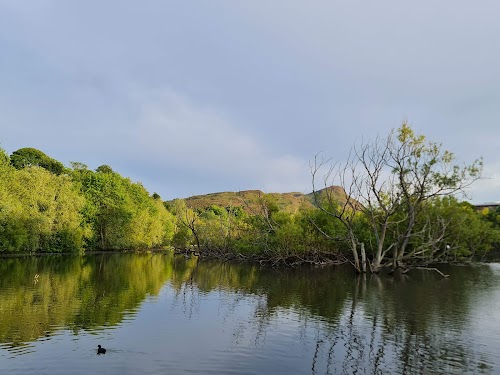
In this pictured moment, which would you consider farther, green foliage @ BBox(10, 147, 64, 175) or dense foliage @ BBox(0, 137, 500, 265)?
green foliage @ BBox(10, 147, 64, 175)

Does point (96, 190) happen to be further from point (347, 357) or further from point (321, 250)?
point (347, 357)

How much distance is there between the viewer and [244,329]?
614 inches

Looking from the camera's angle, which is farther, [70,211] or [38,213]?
[70,211]

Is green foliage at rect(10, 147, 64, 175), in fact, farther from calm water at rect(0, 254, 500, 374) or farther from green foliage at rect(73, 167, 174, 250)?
calm water at rect(0, 254, 500, 374)

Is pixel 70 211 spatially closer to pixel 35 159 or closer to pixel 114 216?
pixel 114 216

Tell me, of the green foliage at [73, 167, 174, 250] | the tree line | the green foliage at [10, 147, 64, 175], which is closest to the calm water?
the tree line

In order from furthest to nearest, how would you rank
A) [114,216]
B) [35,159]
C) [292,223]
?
[35,159]
[114,216]
[292,223]

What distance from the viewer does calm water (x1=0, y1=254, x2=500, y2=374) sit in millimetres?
11453

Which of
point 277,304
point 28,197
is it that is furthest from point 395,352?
point 28,197

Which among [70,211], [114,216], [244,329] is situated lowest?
[244,329]

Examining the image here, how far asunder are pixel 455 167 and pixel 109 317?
30.6 metres

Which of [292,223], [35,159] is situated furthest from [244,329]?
[35,159]

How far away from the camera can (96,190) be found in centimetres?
6812

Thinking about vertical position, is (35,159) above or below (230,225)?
above
